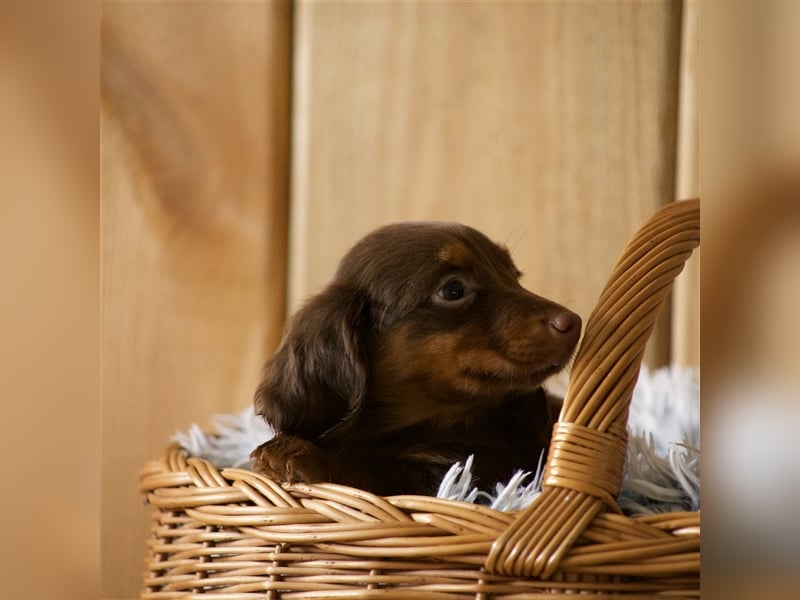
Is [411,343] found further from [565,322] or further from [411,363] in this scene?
[565,322]

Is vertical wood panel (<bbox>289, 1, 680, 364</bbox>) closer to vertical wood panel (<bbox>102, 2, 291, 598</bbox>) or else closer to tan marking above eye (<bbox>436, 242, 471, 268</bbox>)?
vertical wood panel (<bbox>102, 2, 291, 598</bbox>)

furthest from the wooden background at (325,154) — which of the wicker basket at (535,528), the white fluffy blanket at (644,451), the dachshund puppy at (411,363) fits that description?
the wicker basket at (535,528)

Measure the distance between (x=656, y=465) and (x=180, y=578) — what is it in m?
0.63

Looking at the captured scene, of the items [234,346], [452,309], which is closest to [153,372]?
[234,346]

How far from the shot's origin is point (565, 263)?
217 centimetres

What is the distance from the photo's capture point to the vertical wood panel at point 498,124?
2113 millimetres

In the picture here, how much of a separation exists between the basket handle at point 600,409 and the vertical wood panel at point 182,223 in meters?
1.36

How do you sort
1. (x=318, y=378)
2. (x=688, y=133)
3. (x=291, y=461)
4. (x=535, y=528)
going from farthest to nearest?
(x=688, y=133) → (x=318, y=378) → (x=291, y=461) → (x=535, y=528)

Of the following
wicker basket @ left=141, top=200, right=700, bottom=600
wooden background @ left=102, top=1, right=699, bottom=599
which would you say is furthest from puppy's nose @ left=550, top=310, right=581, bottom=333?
wooden background @ left=102, top=1, right=699, bottom=599

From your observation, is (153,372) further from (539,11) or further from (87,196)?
(87,196)

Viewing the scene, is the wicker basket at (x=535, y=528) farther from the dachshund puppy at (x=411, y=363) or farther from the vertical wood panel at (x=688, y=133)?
the vertical wood panel at (x=688, y=133)

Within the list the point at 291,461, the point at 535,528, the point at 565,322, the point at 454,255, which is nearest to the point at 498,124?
the point at 454,255

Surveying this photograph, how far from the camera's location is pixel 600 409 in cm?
89

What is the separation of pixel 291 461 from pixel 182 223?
1235 mm
